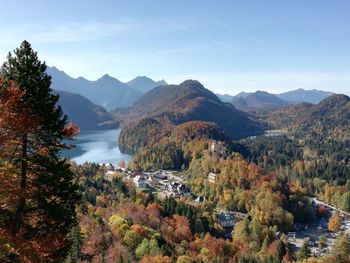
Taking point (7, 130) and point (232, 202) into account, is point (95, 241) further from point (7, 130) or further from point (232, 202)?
point (232, 202)

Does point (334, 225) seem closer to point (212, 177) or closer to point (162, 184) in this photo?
point (212, 177)

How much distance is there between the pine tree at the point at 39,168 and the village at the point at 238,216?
64.4m

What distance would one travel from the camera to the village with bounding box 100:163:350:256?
81.5 m

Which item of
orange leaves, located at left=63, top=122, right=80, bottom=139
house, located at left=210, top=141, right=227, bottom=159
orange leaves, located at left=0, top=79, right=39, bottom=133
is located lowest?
house, located at left=210, top=141, right=227, bottom=159

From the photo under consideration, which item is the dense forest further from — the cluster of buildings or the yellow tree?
the cluster of buildings

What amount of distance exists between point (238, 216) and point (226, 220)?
22.4 ft

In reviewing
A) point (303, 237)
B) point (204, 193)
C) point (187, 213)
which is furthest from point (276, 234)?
point (204, 193)

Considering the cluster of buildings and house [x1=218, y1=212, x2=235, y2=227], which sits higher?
the cluster of buildings

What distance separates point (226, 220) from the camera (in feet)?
298

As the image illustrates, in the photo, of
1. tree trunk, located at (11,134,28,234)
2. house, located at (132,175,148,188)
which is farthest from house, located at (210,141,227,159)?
tree trunk, located at (11,134,28,234)

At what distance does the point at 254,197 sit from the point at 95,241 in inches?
2587

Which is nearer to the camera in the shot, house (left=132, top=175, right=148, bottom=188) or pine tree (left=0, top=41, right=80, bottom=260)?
pine tree (left=0, top=41, right=80, bottom=260)

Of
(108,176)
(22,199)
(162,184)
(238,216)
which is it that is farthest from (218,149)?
(22,199)

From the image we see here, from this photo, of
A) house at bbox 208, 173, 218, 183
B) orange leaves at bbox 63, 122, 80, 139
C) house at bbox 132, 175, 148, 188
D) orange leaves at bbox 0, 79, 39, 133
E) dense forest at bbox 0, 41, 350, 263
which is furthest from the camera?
house at bbox 208, 173, 218, 183
